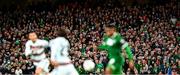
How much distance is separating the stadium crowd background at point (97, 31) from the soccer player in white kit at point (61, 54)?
282 inches

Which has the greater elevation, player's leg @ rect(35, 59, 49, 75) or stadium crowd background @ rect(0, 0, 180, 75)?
stadium crowd background @ rect(0, 0, 180, 75)

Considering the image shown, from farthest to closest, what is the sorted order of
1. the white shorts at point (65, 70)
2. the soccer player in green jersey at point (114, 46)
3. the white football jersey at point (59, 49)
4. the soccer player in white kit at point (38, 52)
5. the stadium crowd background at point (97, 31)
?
the stadium crowd background at point (97, 31)
the soccer player in white kit at point (38, 52)
the soccer player in green jersey at point (114, 46)
the white shorts at point (65, 70)
the white football jersey at point (59, 49)

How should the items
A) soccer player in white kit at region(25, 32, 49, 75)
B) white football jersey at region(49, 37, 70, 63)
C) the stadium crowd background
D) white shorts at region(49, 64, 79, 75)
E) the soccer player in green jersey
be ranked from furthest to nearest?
the stadium crowd background, soccer player in white kit at region(25, 32, 49, 75), the soccer player in green jersey, white shorts at region(49, 64, 79, 75), white football jersey at region(49, 37, 70, 63)

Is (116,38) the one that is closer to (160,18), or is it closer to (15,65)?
(15,65)

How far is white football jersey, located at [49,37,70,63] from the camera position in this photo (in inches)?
685

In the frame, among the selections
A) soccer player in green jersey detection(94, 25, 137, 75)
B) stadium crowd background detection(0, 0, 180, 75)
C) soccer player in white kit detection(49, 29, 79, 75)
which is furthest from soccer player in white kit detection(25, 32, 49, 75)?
stadium crowd background detection(0, 0, 180, 75)

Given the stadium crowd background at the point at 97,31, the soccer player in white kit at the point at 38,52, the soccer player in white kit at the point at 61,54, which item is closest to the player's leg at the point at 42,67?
the soccer player in white kit at the point at 38,52

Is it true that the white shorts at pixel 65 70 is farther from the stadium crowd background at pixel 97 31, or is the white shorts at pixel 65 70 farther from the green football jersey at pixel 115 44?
the stadium crowd background at pixel 97 31

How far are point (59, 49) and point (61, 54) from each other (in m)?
0.14

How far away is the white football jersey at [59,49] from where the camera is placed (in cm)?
1739

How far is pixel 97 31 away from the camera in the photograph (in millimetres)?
33000

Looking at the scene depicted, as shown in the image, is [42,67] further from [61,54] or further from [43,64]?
[61,54]

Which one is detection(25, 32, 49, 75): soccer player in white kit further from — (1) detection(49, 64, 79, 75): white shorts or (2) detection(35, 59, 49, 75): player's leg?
(1) detection(49, 64, 79, 75): white shorts

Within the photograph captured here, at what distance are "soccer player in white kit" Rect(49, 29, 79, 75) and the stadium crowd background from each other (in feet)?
23.5
